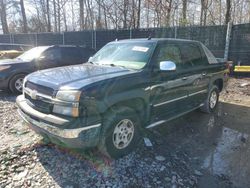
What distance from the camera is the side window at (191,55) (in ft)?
14.9

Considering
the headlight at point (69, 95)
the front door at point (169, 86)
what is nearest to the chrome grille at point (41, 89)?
the headlight at point (69, 95)

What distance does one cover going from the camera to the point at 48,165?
126 inches

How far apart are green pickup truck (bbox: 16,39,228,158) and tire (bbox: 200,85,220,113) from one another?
0.72 meters

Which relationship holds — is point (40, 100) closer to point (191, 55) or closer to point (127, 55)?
point (127, 55)

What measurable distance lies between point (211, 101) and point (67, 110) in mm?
4118

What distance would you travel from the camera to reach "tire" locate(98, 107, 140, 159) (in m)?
3.09

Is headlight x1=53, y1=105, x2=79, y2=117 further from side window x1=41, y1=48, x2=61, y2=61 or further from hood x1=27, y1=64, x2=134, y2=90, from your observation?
side window x1=41, y1=48, x2=61, y2=61

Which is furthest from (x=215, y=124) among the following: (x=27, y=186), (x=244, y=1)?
(x=244, y=1)

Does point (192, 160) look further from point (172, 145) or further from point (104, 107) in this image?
point (104, 107)

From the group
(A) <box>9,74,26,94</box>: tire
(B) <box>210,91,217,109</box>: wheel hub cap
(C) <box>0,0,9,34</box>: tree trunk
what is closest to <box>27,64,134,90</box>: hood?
(B) <box>210,91,217,109</box>: wheel hub cap

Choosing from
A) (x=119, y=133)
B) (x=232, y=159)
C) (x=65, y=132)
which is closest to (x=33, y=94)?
(x=65, y=132)

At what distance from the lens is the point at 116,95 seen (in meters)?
3.06

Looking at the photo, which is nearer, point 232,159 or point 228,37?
point 232,159

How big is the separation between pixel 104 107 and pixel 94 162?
0.93 m
